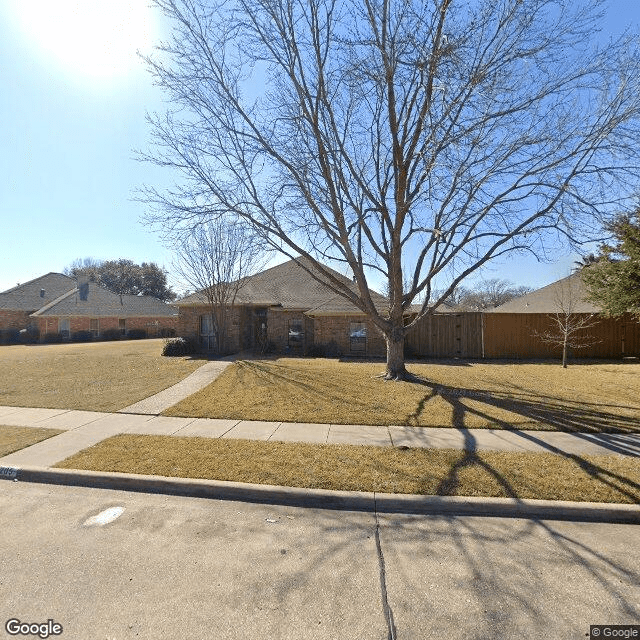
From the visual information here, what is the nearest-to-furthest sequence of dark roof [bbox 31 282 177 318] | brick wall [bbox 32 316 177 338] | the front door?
the front door, brick wall [bbox 32 316 177 338], dark roof [bbox 31 282 177 318]

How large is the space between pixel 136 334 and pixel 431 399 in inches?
1304

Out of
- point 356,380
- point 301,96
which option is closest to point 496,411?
point 356,380

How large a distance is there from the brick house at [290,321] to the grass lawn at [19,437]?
11.8 m

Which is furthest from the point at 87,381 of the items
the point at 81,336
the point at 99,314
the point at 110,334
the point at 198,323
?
the point at 99,314

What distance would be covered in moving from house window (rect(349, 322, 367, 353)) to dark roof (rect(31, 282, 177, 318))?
2641cm

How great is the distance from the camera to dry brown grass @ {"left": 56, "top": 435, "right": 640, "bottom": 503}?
4.06 m

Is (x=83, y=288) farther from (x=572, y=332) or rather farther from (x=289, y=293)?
(x=572, y=332)

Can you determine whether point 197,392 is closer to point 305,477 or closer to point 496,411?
point 305,477

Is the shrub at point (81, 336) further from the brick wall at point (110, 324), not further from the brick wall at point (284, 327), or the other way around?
the brick wall at point (284, 327)

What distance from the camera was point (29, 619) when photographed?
7.91 ft

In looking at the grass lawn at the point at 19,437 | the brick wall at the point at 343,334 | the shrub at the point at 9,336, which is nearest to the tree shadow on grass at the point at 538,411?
the grass lawn at the point at 19,437

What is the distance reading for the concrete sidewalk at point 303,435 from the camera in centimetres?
538

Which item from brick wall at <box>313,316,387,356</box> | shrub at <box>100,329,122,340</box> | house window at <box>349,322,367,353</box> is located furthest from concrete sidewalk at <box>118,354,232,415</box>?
shrub at <box>100,329,122,340</box>
